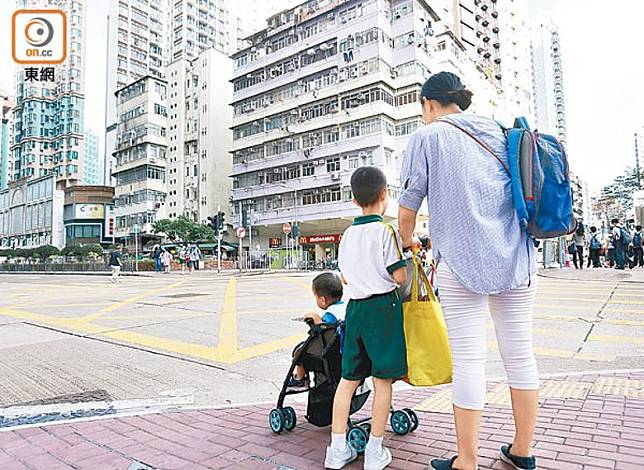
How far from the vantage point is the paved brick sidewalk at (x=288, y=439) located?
95.2 inches

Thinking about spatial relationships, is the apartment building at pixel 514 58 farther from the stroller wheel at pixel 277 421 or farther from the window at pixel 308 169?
the stroller wheel at pixel 277 421

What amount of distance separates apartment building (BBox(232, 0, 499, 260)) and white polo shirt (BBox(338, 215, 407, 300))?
1265 inches

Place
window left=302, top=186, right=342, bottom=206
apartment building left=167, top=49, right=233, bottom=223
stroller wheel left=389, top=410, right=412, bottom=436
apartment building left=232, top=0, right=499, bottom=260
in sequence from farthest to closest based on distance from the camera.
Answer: apartment building left=167, top=49, right=233, bottom=223 < window left=302, top=186, right=342, bottom=206 < apartment building left=232, top=0, right=499, bottom=260 < stroller wheel left=389, top=410, right=412, bottom=436

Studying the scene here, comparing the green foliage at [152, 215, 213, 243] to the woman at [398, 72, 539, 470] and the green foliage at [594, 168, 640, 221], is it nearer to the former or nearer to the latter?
the green foliage at [594, 168, 640, 221]

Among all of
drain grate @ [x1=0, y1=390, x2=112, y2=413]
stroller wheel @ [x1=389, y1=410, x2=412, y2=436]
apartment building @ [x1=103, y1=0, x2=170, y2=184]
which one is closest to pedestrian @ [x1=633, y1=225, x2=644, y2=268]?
stroller wheel @ [x1=389, y1=410, x2=412, y2=436]

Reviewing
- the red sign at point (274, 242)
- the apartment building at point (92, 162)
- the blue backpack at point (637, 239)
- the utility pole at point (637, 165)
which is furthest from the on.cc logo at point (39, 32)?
the apartment building at point (92, 162)

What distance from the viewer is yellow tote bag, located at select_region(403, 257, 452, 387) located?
2275 mm

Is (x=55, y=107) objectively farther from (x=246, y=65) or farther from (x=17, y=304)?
(x=17, y=304)

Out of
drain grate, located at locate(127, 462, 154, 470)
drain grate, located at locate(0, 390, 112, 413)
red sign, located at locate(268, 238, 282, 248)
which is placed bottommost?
drain grate, located at locate(0, 390, 112, 413)

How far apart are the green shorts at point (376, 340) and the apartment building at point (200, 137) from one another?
56.1m

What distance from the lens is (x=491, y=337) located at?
587 centimetres

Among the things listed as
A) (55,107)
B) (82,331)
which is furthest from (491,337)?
(55,107)

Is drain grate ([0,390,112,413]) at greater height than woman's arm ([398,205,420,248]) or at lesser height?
lesser

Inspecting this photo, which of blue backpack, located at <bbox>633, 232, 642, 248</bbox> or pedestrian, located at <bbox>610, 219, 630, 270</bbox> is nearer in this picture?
pedestrian, located at <bbox>610, 219, 630, 270</bbox>
